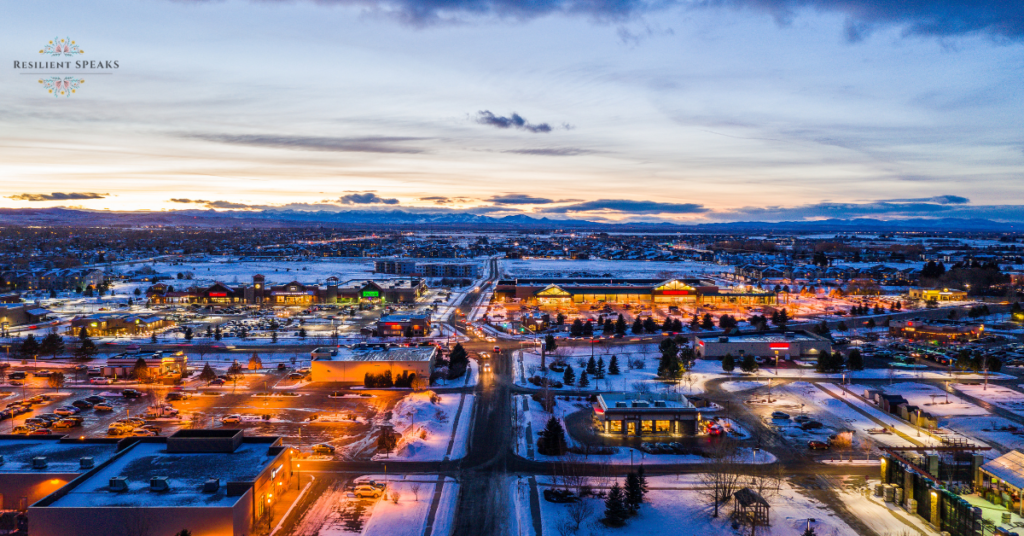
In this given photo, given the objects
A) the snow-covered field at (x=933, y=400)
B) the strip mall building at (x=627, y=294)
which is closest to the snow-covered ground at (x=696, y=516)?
the snow-covered field at (x=933, y=400)

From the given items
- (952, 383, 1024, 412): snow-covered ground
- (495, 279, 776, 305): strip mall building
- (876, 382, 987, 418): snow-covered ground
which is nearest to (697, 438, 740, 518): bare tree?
(876, 382, 987, 418): snow-covered ground

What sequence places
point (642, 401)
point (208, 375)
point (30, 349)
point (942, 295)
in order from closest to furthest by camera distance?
1. point (642, 401)
2. point (208, 375)
3. point (30, 349)
4. point (942, 295)

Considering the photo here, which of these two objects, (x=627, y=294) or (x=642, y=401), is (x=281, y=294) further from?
(x=642, y=401)

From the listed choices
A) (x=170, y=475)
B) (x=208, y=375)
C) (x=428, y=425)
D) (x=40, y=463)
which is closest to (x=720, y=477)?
(x=428, y=425)

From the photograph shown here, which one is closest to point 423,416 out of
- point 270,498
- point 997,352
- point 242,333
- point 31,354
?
point 270,498

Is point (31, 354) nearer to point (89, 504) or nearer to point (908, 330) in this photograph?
point (89, 504)

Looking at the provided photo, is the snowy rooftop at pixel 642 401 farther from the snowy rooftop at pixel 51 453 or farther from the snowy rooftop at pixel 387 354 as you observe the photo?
the snowy rooftop at pixel 51 453

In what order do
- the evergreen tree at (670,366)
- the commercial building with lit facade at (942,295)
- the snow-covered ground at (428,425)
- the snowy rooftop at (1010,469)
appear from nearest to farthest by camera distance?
1. the snowy rooftop at (1010,469)
2. the snow-covered ground at (428,425)
3. the evergreen tree at (670,366)
4. the commercial building with lit facade at (942,295)
